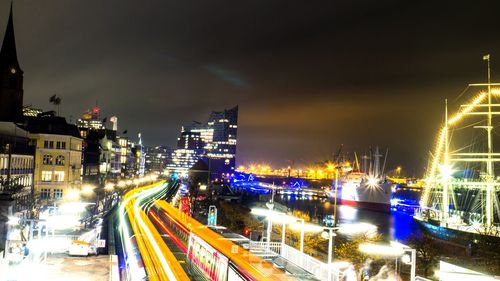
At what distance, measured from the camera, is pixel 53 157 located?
60.0 meters

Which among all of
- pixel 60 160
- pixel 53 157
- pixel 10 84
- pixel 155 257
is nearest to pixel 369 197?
pixel 60 160

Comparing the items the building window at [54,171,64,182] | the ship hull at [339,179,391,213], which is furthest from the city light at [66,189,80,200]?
the ship hull at [339,179,391,213]

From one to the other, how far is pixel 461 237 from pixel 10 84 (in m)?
68.4

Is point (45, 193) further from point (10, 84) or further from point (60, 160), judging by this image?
point (10, 84)

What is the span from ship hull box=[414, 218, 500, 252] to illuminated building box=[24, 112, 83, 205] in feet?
184

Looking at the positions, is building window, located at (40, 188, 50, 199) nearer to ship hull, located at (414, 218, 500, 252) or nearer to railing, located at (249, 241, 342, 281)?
railing, located at (249, 241, 342, 281)

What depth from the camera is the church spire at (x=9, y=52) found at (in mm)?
55875

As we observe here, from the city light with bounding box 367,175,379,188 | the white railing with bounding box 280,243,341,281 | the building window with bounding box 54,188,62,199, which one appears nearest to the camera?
the white railing with bounding box 280,243,341,281

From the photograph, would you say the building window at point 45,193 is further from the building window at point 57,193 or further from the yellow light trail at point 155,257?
the yellow light trail at point 155,257

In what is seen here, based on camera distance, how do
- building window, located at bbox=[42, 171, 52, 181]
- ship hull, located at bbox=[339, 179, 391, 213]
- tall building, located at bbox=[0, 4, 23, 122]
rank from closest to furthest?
tall building, located at bbox=[0, 4, 23, 122] < building window, located at bbox=[42, 171, 52, 181] < ship hull, located at bbox=[339, 179, 391, 213]

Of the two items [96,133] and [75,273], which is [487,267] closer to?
[75,273]

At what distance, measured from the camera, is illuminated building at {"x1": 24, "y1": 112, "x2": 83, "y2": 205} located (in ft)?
190

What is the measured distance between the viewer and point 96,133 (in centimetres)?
9650

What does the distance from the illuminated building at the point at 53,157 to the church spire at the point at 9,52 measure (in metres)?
8.29
